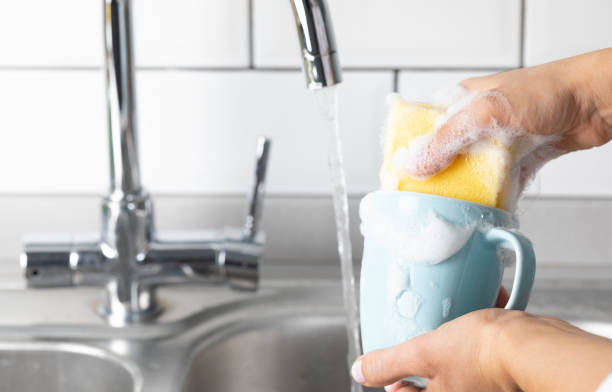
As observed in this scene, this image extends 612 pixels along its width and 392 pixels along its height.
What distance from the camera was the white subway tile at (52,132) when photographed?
647mm

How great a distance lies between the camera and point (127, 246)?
1.79ft

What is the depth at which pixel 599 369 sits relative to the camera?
265mm

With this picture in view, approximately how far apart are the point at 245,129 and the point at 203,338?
0.21 metres

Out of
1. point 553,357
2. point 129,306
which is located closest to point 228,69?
point 129,306

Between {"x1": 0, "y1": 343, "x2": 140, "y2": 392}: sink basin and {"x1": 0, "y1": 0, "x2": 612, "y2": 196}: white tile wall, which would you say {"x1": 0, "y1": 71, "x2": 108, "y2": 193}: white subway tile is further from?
{"x1": 0, "y1": 343, "x2": 140, "y2": 392}: sink basin

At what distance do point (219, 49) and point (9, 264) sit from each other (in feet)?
0.99

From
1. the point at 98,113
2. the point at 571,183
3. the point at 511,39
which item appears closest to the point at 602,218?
the point at 571,183

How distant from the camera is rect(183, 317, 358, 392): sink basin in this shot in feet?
1.90

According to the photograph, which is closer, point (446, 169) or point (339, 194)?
point (446, 169)

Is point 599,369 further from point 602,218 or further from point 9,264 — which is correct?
point 9,264

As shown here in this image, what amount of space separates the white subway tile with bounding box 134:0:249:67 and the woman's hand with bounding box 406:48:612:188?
28 cm

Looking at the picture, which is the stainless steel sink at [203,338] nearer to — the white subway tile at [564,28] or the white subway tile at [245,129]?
the white subway tile at [245,129]

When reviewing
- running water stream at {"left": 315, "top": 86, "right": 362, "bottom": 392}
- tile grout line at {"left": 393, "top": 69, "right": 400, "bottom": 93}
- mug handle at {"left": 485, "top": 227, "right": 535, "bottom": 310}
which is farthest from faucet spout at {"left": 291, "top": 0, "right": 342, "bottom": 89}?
tile grout line at {"left": 393, "top": 69, "right": 400, "bottom": 93}

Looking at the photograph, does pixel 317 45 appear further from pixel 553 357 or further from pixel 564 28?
pixel 564 28
